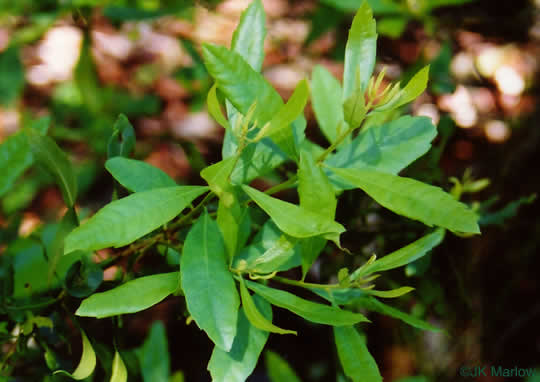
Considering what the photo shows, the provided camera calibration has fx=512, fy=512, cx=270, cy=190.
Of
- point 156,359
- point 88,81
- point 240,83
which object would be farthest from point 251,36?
point 88,81

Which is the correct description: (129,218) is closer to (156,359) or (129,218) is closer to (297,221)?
(297,221)

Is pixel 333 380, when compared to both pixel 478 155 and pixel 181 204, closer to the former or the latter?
pixel 478 155

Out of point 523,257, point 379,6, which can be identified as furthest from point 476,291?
point 379,6

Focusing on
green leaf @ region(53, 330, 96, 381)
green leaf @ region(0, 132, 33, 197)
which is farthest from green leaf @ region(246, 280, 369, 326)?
green leaf @ region(0, 132, 33, 197)

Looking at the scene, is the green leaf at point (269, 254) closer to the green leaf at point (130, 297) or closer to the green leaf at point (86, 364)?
the green leaf at point (130, 297)

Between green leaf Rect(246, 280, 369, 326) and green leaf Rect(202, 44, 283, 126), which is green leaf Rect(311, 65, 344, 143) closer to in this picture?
green leaf Rect(202, 44, 283, 126)

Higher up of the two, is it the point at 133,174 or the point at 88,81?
the point at 133,174
